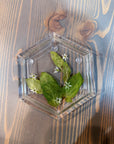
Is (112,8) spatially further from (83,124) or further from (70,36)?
(83,124)

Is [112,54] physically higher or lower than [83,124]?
higher

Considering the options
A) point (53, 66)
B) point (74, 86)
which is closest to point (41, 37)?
point (53, 66)

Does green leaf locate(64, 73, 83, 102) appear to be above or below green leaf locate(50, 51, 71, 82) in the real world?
below

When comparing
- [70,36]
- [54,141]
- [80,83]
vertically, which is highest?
[70,36]

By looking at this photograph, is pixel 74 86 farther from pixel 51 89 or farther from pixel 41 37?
pixel 41 37

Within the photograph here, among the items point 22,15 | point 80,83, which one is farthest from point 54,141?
point 22,15
